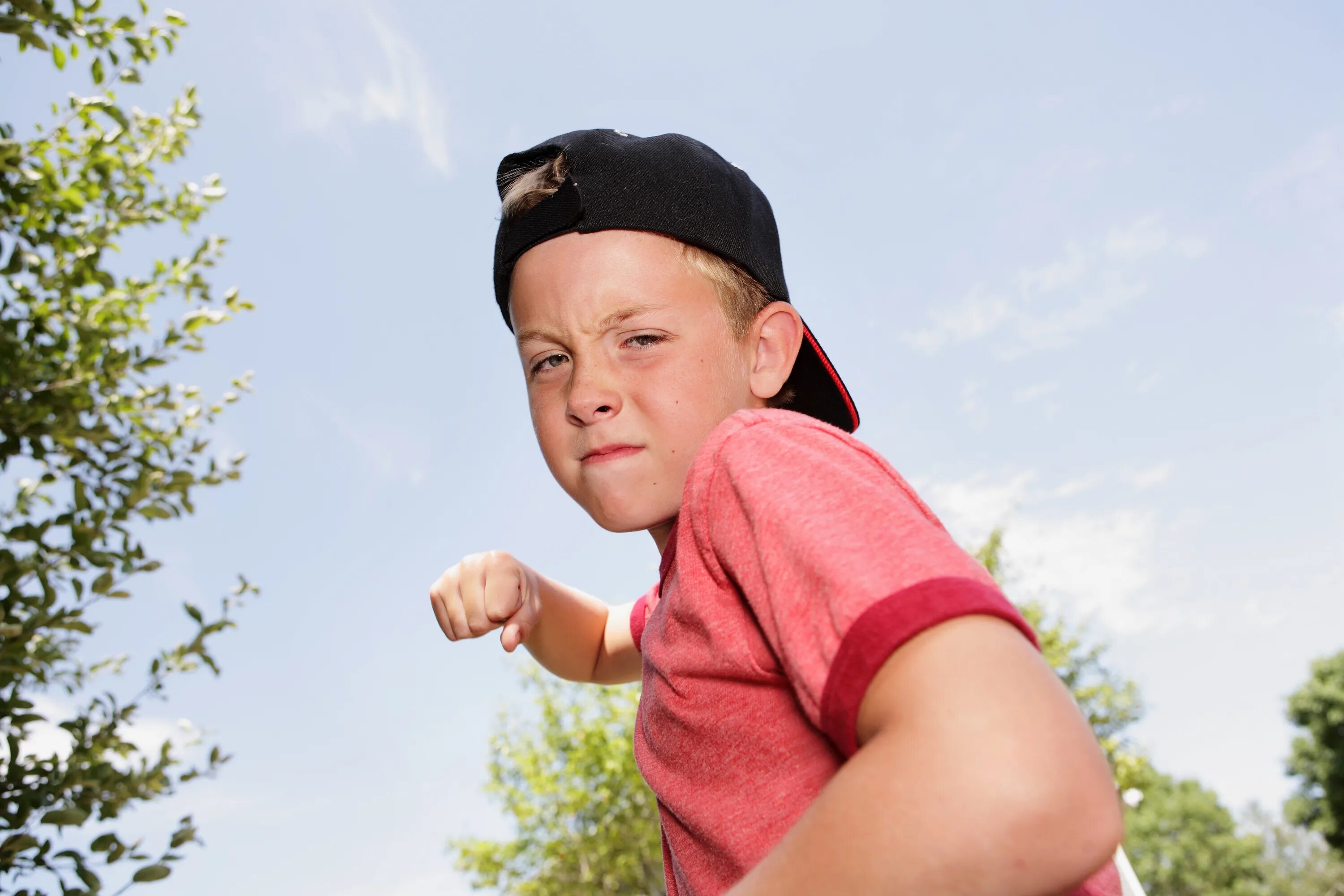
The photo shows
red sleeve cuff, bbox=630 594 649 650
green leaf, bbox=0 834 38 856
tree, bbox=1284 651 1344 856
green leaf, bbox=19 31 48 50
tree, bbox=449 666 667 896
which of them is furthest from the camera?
tree, bbox=1284 651 1344 856

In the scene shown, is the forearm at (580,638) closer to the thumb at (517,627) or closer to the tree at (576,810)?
the thumb at (517,627)

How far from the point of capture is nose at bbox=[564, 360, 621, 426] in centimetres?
165

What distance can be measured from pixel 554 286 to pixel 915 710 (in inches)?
43.8

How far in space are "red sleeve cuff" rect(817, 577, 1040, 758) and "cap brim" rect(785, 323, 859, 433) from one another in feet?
4.33

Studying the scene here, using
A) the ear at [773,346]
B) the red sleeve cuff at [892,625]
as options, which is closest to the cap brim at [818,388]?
the ear at [773,346]

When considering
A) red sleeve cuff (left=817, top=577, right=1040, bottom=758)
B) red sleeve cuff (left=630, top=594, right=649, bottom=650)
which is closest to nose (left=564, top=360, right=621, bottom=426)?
red sleeve cuff (left=630, top=594, right=649, bottom=650)

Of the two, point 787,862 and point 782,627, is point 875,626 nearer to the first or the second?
point 782,627

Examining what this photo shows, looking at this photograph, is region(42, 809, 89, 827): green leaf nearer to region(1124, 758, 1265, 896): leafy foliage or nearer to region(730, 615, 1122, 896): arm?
region(730, 615, 1122, 896): arm

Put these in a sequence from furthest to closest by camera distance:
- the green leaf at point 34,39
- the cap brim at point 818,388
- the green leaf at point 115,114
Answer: the green leaf at point 115,114 → the green leaf at point 34,39 → the cap brim at point 818,388

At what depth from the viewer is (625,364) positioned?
5.45ft

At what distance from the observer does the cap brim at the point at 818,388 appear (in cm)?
214

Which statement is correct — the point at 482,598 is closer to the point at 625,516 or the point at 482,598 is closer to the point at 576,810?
the point at 625,516

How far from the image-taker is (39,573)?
299cm

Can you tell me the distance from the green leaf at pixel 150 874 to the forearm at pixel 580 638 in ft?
4.58
